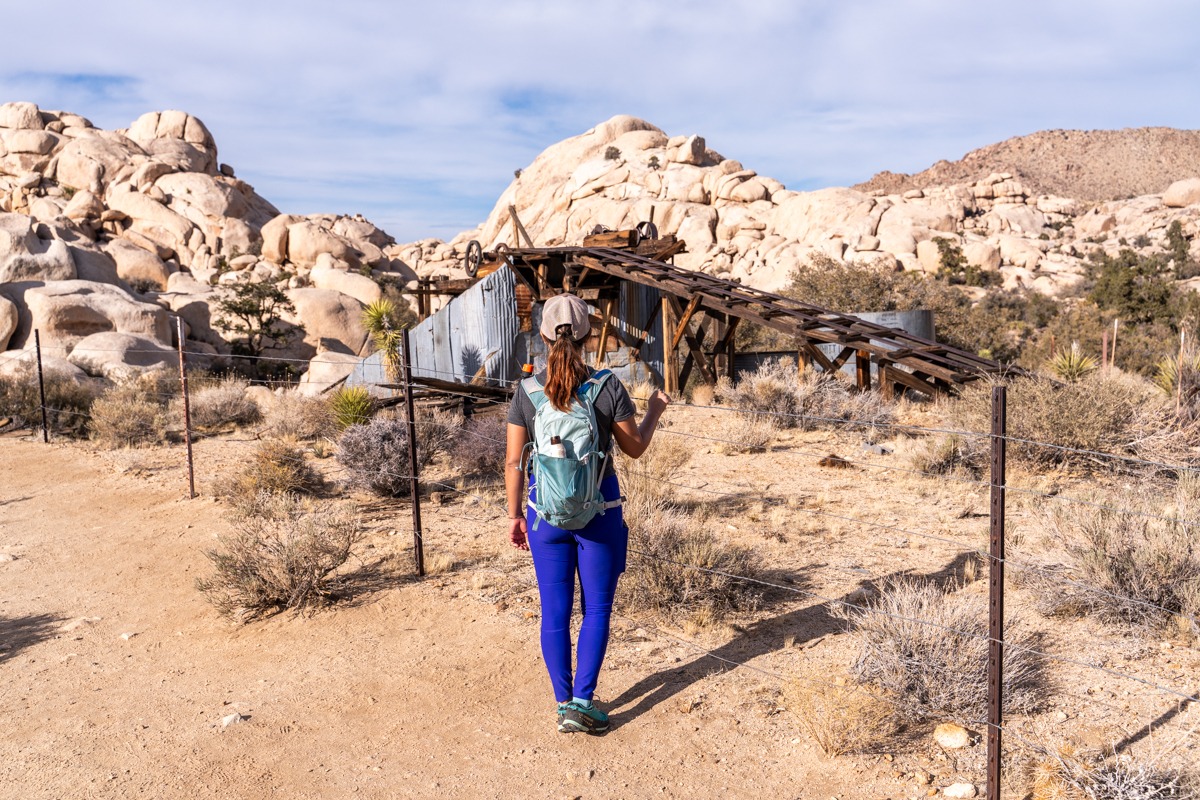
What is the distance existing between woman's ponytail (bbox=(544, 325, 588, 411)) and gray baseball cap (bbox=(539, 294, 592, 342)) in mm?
58

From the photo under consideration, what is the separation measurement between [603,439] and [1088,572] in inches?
140

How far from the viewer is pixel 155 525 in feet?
26.7

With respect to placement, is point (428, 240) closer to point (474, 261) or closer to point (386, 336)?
point (386, 336)

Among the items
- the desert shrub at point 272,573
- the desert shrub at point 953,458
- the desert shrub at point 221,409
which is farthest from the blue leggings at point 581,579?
the desert shrub at point 221,409

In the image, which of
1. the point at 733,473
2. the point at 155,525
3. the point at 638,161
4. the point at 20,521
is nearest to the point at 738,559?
the point at 733,473

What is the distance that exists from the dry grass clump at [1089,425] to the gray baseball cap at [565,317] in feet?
21.5

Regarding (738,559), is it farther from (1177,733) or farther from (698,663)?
(1177,733)

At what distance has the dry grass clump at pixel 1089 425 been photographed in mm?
8734

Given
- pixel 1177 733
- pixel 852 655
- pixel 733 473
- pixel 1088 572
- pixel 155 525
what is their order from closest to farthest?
pixel 1177 733 < pixel 852 655 < pixel 1088 572 < pixel 155 525 < pixel 733 473

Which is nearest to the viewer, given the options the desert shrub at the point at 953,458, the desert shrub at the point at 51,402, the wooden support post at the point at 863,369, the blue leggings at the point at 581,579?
the blue leggings at the point at 581,579

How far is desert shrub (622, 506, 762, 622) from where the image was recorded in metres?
5.36

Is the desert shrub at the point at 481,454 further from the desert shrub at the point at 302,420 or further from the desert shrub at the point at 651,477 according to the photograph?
the desert shrub at the point at 302,420

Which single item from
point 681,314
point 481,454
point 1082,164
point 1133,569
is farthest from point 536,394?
point 1082,164

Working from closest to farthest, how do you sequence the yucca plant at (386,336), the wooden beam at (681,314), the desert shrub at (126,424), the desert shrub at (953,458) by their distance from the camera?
the desert shrub at (953,458)
the desert shrub at (126,424)
the wooden beam at (681,314)
the yucca plant at (386,336)
